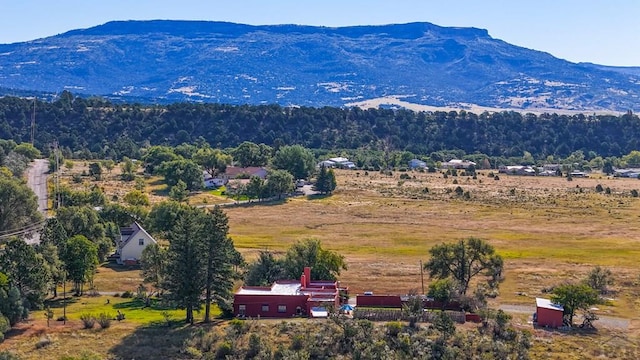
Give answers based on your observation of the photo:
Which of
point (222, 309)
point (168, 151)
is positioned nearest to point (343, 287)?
point (222, 309)

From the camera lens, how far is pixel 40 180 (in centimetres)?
12012

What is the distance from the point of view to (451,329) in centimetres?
4541

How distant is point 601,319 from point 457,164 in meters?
123

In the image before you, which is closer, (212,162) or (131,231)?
(131,231)

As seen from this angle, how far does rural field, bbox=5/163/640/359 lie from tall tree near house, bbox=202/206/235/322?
3.40m

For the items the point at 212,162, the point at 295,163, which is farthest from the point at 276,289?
the point at 212,162

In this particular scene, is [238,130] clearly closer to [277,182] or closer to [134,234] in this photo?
[277,182]

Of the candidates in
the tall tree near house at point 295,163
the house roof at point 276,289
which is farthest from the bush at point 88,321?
the tall tree near house at point 295,163

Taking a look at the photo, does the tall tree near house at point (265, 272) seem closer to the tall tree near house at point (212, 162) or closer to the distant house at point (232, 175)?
the distant house at point (232, 175)

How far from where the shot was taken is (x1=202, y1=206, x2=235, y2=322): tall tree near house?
4953 centimetres

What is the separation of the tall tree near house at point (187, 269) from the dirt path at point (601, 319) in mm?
21932

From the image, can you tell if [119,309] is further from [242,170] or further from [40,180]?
[242,170]

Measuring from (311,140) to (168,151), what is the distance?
57.9 metres

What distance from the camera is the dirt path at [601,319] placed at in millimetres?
49806
